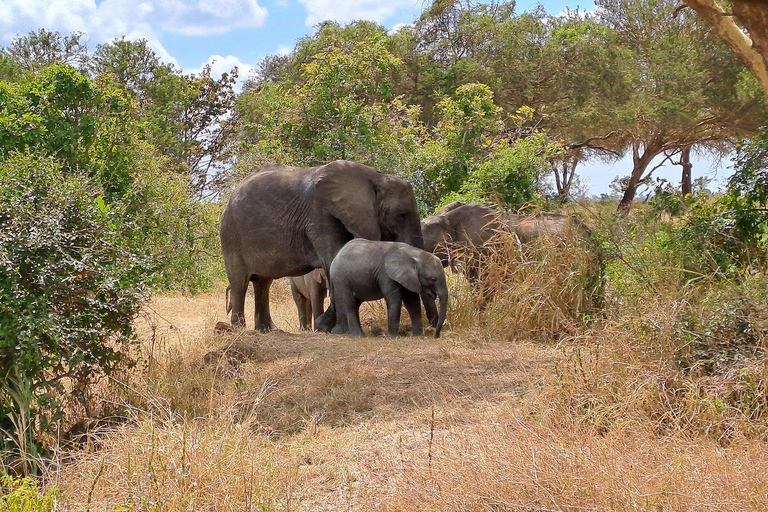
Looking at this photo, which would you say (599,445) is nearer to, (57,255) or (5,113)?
(57,255)

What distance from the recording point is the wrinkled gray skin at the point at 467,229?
1071cm

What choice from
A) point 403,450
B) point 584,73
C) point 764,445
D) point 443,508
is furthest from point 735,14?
point 584,73

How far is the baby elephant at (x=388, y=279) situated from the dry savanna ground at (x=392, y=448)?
135 cm

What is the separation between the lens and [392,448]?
5770 millimetres

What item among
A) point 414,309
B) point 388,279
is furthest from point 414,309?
point 388,279

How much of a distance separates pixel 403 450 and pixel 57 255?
2921 mm

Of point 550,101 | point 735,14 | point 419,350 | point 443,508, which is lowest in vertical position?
point 443,508

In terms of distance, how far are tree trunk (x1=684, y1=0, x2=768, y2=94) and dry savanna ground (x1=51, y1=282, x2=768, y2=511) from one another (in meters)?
2.87

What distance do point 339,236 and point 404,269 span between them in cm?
137

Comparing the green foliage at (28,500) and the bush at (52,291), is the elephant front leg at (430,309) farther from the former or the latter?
the green foliage at (28,500)

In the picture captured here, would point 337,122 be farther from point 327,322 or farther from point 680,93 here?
point 680,93

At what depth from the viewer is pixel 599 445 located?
16.1ft

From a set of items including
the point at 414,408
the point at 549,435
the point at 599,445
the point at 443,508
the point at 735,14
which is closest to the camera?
the point at 443,508

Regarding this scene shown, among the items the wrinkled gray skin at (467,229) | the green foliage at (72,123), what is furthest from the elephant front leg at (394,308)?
the green foliage at (72,123)
